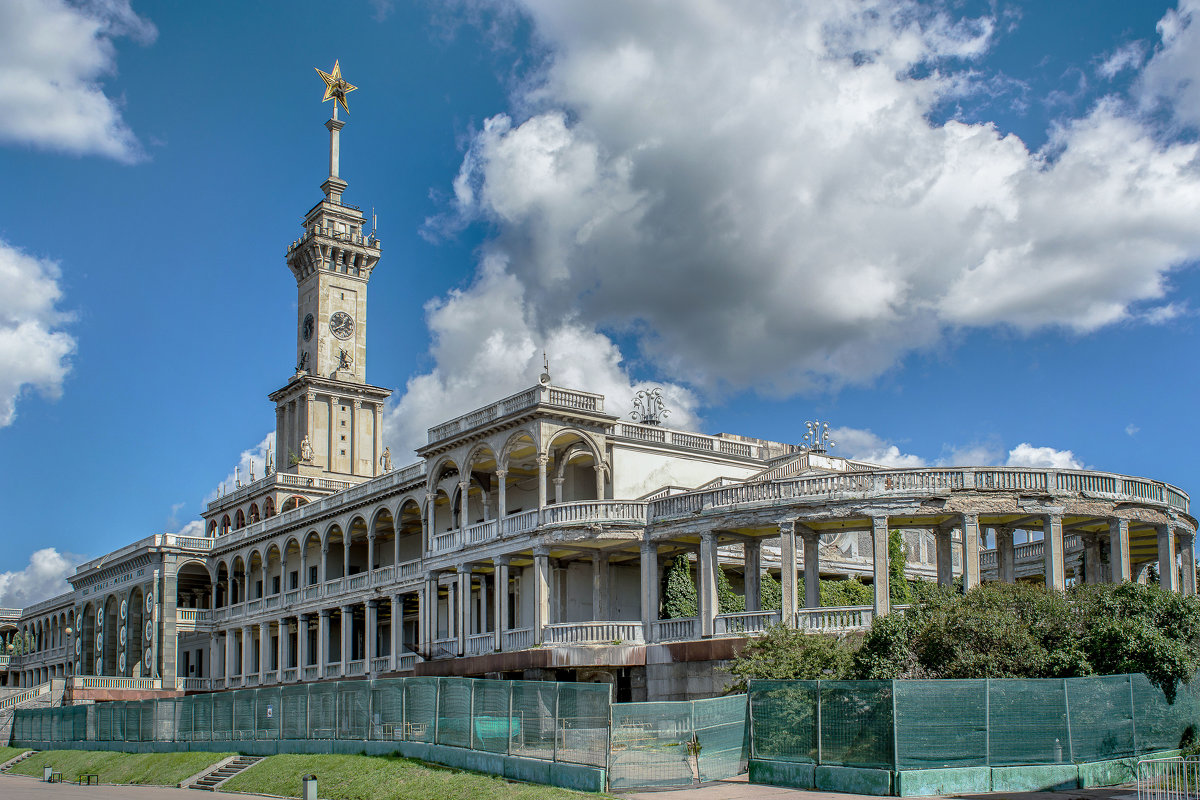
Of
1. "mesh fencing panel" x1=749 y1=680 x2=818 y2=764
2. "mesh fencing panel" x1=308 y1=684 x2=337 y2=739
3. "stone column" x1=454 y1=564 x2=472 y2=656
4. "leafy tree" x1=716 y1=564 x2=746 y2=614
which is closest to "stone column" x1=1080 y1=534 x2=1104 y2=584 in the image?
"leafy tree" x1=716 y1=564 x2=746 y2=614

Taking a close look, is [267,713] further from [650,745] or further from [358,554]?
[358,554]

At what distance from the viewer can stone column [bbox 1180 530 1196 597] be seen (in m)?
41.7

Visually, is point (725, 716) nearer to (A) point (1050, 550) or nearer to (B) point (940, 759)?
(B) point (940, 759)

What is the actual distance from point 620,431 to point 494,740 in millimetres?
23232

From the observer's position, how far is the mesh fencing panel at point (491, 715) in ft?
90.5

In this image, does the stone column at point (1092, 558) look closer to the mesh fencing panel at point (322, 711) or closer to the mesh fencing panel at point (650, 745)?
the mesh fencing panel at point (650, 745)

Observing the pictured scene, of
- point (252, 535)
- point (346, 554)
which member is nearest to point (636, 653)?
point (346, 554)

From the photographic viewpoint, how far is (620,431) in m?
49.9

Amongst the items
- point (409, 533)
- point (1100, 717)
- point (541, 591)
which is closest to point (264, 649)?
point (409, 533)

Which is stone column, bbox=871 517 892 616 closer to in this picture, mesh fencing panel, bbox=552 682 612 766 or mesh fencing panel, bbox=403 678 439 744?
mesh fencing panel, bbox=403 678 439 744

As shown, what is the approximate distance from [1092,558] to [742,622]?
13.4 meters

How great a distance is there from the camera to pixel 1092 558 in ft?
143

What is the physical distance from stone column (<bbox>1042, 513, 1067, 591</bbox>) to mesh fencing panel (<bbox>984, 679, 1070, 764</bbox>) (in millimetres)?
14190

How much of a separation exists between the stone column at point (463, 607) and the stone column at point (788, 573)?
53.1 feet
